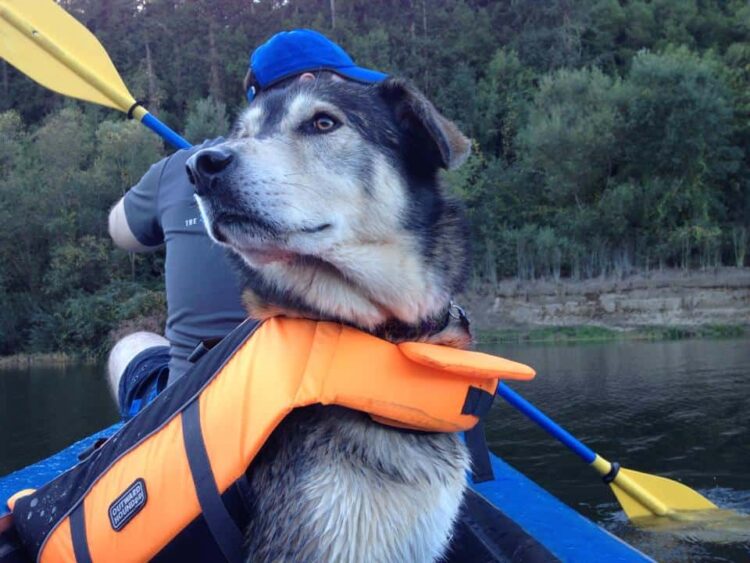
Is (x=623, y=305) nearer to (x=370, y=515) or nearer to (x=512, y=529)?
(x=512, y=529)

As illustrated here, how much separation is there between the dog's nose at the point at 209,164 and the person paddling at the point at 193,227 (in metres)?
0.73

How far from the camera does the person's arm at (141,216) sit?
3.31 metres

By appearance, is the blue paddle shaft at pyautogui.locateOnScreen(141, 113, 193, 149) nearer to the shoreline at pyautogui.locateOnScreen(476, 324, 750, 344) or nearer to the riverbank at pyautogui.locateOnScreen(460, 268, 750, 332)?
the shoreline at pyautogui.locateOnScreen(476, 324, 750, 344)

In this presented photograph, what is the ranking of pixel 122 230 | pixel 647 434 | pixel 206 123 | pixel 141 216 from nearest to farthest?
1. pixel 141 216
2. pixel 122 230
3. pixel 647 434
4. pixel 206 123

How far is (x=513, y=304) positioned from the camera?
27.4 meters

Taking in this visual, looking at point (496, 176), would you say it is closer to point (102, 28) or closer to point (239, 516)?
point (102, 28)

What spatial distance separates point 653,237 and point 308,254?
96.3 ft

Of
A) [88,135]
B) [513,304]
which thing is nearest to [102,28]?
[88,135]

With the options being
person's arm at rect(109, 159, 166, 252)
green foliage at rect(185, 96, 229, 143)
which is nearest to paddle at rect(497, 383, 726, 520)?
person's arm at rect(109, 159, 166, 252)

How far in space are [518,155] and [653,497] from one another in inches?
1251

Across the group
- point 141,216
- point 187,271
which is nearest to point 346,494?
point 187,271

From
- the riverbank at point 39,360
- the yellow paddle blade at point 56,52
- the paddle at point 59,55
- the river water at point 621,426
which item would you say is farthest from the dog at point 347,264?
the riverbank at point 39,360

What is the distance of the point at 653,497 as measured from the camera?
17.4 ft

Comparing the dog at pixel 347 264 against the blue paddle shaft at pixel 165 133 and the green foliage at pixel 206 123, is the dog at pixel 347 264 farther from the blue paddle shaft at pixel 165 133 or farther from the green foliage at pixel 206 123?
the green foliage at pixel 206 123
